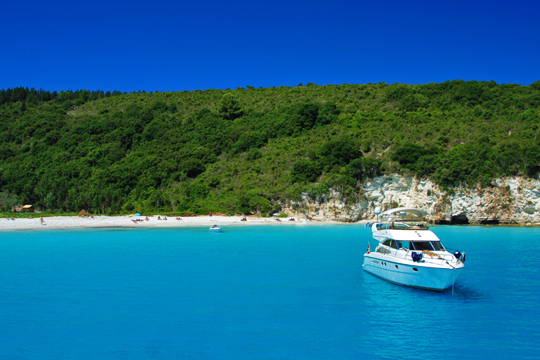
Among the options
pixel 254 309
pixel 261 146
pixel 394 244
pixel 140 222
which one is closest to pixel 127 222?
pixel 140 222

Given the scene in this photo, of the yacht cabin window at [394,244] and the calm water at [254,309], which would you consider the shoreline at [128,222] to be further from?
the yacht cabin window at [394,244]

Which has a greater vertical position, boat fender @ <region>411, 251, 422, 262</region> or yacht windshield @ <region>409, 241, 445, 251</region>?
yacht windshield @ <region>409, 241, 445, 251</region>

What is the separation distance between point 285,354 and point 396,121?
2742 inches

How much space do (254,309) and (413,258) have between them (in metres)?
7.62

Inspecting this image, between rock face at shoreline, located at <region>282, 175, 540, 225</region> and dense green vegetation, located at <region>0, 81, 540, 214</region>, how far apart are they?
1475mm

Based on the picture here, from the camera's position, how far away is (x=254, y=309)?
15.3 meters

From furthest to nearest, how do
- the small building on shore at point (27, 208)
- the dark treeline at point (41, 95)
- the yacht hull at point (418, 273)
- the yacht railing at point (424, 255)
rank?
the dark treeline at point (41, 95)
the small building on shore at point (27, 208)
the yacht railing at point (424, 255)
the yacht hull at point (418, 273)

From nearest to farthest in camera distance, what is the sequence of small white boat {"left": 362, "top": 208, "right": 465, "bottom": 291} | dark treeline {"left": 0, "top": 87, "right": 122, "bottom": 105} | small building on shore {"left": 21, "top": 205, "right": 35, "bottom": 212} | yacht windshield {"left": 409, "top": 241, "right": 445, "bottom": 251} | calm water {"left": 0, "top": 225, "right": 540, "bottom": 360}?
calm water {"left": 0, "top": 225, "right": 540, "bottom": 360} < small white boat {"left": 362, "top": 208, "right": 465, "bottom": 291} < yacht windshield {"left": 409, "top": 241, "right": 445, "bottom": 251} < small building on shore {"left": 21, "top": 205, "right": 35, "bottom": 212} < dark treeline {"left": 0, "top": 87, "right": 122, "bottom": 105}

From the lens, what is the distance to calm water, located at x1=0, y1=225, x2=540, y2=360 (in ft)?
38.5

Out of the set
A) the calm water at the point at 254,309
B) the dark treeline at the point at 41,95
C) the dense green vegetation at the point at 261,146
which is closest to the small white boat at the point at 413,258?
the calm water at the point at 254,309

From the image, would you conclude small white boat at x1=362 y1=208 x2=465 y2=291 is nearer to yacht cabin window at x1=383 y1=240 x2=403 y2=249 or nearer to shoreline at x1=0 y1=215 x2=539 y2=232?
yacht cabin window at x1=383 y1=240 x2=403 y2=249

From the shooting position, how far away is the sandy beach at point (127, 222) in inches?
1973

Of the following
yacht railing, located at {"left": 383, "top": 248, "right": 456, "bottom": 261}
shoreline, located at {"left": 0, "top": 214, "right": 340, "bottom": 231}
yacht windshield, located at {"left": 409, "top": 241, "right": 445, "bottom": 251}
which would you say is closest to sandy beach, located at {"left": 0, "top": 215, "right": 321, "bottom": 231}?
shoreline, located at {"left": 0, "top": 214, "right": 340, "bottom": 231}

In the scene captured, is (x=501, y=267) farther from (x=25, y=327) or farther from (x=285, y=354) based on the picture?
(x=25, y=327)
